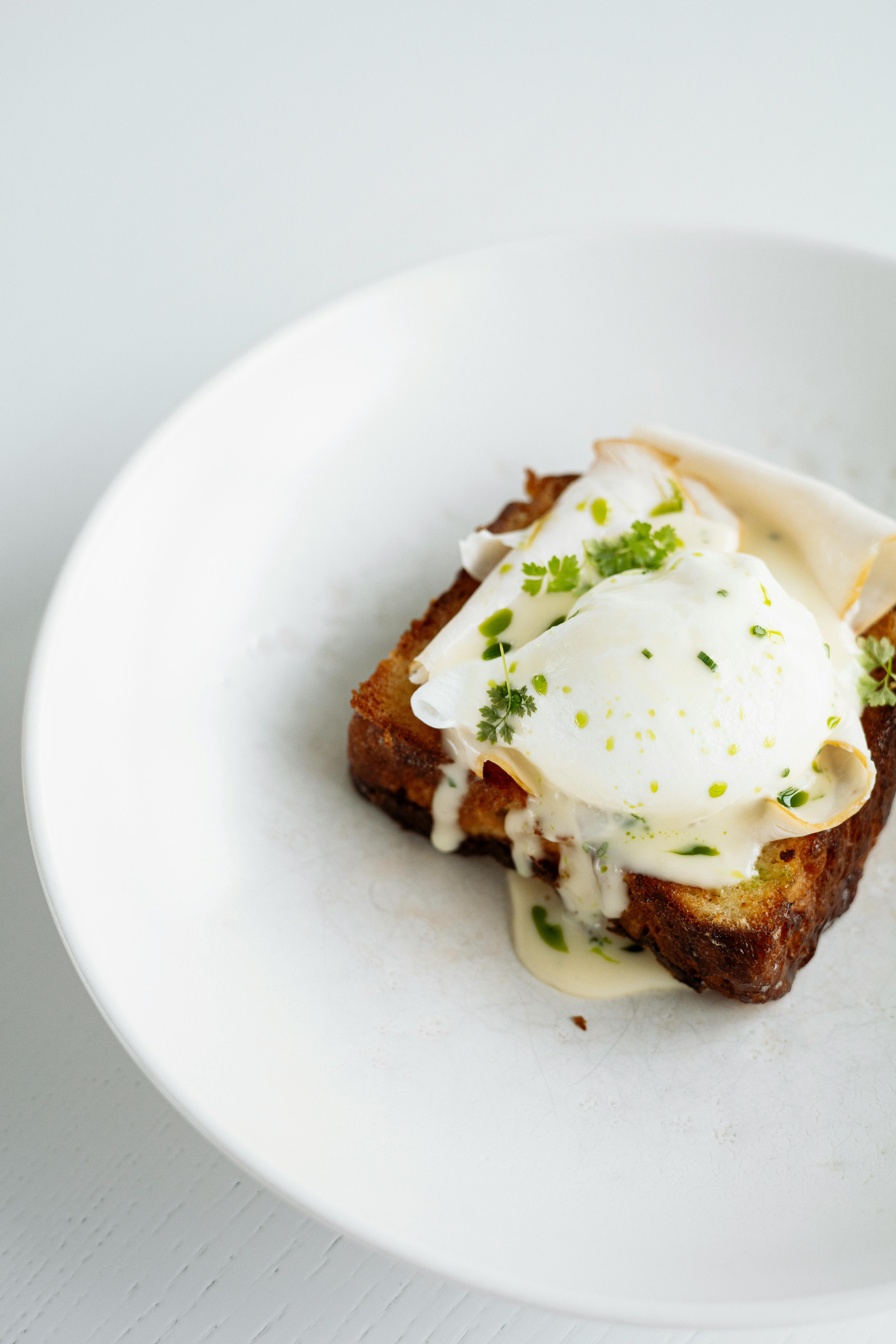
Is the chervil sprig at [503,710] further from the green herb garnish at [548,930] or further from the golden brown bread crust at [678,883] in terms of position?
the green herb garnish at [548,930]

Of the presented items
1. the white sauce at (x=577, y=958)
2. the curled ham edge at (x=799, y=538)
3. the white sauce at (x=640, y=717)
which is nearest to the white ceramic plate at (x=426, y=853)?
the white sauce at (x=577, y=958)

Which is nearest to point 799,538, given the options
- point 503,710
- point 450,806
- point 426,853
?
point 503,710

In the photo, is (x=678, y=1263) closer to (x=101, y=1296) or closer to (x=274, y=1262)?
(x=274, y=1262)

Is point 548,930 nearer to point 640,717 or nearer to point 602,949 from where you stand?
point 602,949

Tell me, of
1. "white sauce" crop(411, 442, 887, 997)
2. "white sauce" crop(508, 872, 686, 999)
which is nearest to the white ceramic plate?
"white sauce" crop(508, 872, 686, 999)

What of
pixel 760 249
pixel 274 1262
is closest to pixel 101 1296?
pixel 274 1262

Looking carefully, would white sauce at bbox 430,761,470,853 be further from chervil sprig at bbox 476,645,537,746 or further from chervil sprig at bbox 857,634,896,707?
chervil sprig at bbox 857,634,896,707
